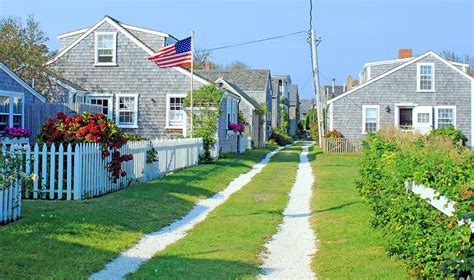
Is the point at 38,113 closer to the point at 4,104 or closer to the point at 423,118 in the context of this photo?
the point at 4,104

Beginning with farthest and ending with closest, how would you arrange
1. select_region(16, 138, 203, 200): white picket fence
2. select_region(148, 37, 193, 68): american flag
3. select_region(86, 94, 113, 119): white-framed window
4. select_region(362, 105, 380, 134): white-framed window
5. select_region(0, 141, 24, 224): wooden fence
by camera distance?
select_region(362, 105, 380, 134): white-framed window
select_region(86, 94, 113, 119): white-framed window
select_region(148, 37, 193, 68): american flag
select_region(16, 138, 203, 200): white picket fence
select_region(0, 141, 24, 224): wooden fence

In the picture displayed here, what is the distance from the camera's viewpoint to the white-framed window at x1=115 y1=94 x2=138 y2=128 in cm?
3128

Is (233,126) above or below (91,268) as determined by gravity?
above

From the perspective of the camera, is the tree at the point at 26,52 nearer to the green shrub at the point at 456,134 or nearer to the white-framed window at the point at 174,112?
the white-framed window at the point at 174,112

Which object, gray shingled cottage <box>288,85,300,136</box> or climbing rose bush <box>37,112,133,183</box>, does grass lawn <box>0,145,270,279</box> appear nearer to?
climbing rose bush <box>37,112,133,183</box>

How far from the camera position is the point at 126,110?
31438 millimetres

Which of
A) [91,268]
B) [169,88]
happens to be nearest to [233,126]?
[169,88]

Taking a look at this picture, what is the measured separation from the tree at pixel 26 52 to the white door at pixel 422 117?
22762 millimetres

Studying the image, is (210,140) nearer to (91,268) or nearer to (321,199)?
(321,199)

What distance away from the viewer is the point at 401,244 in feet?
23.5

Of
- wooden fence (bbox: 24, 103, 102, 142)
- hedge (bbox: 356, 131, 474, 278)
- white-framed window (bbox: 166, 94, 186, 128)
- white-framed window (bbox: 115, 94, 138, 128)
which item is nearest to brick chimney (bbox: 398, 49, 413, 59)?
white-framed window (bbox: 166, 94, 186, 128)

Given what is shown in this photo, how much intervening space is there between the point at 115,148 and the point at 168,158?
5.71 meters

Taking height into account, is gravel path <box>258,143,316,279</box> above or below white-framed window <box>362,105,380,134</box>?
below

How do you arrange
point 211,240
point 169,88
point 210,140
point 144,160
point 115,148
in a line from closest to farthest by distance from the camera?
point 211,240
point 115,148
point 144,160
point 210,140
point 169,88
